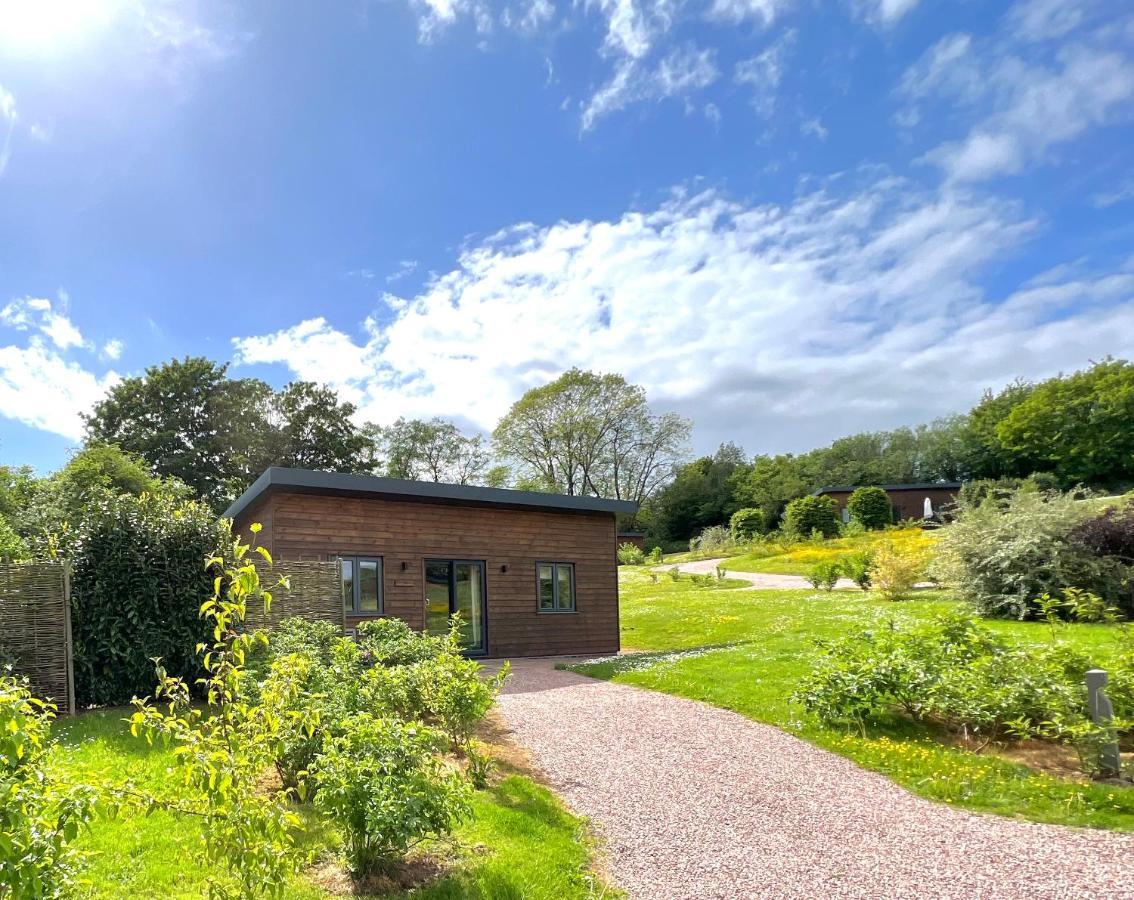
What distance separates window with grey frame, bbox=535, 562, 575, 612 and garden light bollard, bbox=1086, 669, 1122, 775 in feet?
33.3

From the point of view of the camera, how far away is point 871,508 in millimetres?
39406

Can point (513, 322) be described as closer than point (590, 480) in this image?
Yes

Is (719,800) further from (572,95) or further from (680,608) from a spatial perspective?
(680,608)

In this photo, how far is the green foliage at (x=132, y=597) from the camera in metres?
8.16

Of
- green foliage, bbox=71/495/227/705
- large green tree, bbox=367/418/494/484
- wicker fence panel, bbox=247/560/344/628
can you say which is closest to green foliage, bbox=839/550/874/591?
wicker fence panel, bbox=247/560/344/628

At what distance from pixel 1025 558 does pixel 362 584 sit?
12.3 meters

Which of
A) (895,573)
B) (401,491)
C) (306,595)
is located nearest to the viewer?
(306,595)

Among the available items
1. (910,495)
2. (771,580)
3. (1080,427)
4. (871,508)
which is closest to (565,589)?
(771,580)

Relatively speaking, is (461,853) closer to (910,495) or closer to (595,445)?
(595,445)

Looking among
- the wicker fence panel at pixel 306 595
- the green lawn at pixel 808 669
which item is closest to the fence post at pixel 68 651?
the wicker fence panel at pixel 306 595

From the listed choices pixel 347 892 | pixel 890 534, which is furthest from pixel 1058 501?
pixel 890 534

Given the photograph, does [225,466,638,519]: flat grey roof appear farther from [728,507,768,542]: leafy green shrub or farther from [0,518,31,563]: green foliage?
[728,507,768,542]: leafy green shrub

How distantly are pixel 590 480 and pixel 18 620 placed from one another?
4221 centimetres

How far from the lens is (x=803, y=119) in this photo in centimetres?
1106
